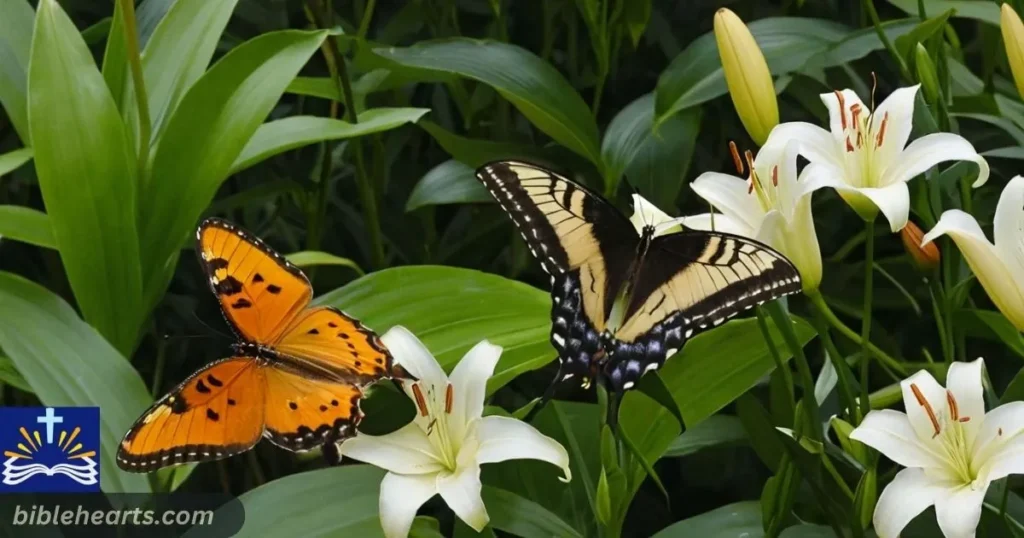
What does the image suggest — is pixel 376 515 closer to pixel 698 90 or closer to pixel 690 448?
pixel 690 448

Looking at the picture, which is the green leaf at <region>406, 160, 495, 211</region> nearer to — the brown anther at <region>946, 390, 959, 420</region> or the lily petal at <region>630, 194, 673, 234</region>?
the lily petal at <region>630, 194, 673, 234</region>

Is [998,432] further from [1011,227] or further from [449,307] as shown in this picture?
[449,307]

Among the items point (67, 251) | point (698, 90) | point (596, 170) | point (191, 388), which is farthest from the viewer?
point (596, 170)

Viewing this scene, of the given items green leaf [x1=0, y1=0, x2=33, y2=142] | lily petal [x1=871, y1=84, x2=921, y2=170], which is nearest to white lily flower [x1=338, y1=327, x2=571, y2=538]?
lily petal [x1=871, y1=84, x2=921, y2=170]

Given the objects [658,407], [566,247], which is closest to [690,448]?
[658,407]

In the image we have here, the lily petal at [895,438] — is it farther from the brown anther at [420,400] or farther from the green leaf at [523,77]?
the green leaf at [523,77]

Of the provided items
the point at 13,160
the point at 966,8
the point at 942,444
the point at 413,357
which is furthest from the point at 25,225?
the point at 966,8

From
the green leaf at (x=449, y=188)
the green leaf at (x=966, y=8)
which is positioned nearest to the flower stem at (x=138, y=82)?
the green leaf at (x=449, y=188)
